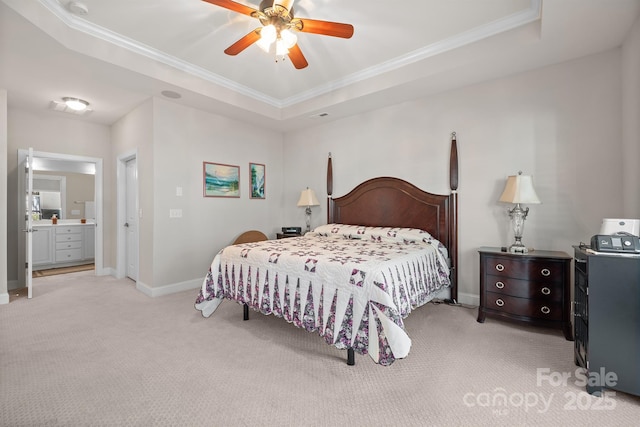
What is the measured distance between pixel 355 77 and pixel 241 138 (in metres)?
2.12

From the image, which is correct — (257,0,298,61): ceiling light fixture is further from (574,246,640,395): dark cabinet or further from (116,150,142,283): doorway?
(116,150,142,283): doorway

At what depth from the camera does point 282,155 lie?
557cm

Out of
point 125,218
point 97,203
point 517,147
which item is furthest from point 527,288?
point 97,203

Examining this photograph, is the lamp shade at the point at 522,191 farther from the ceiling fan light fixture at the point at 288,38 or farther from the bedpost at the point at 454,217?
the ceiling fan light fixture at the point at 288,38

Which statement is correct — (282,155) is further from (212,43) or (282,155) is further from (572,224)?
(572,224)

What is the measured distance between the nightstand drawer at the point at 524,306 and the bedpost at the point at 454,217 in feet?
2.06

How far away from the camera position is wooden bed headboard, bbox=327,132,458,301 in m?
3.55

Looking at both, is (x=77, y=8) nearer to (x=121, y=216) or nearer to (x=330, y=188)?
(x=121, y=216)

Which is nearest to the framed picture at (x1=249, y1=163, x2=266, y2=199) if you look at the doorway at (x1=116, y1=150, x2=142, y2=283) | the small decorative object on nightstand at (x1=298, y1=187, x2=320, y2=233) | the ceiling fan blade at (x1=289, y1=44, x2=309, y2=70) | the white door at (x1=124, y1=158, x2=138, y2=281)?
the small decorative object on nightstand at (x1=298, y1=187, x2=320, y2=233)

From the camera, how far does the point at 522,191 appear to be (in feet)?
9.38

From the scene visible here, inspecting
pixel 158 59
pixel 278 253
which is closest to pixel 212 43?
pixel 158 59

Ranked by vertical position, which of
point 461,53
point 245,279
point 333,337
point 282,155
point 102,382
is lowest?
point 102,382

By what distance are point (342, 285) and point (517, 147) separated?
8.26 feet

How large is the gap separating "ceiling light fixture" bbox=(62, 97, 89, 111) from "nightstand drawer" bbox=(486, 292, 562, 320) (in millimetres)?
5616
